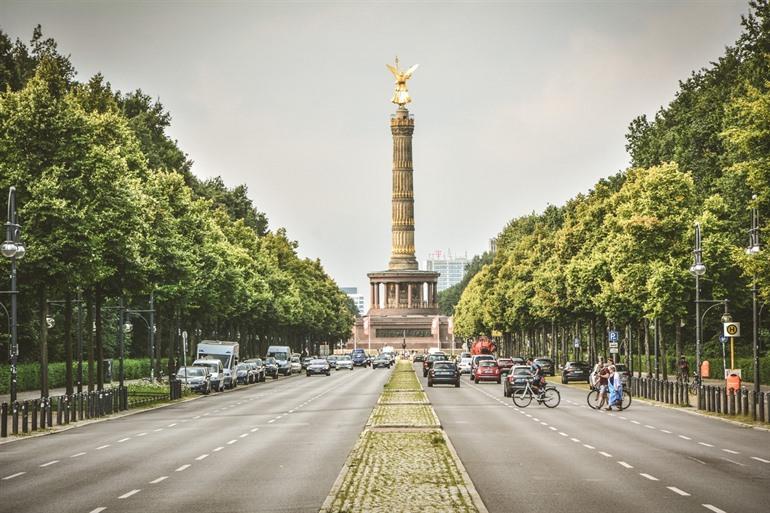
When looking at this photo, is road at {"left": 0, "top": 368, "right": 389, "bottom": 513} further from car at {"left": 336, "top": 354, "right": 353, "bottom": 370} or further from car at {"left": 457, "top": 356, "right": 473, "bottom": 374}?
car at {"left": 336, "top": 354, "right": 353, "bottom": 370}

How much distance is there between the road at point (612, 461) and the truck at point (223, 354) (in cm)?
3507

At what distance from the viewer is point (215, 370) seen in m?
73.8

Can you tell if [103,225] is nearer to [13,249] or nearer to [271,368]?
[13,249]

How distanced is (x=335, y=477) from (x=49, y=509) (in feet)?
18.8

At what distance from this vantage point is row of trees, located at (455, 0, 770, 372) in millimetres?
53469

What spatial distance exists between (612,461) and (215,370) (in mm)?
49948

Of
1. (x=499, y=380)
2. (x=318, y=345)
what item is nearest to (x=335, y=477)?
(x=499, y=380)

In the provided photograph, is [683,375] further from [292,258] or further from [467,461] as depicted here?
[292,258]

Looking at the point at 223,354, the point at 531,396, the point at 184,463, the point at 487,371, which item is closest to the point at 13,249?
the point at 184,463

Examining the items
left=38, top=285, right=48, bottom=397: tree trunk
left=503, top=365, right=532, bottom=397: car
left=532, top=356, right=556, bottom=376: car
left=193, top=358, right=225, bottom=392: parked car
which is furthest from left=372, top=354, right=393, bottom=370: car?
left=38, top=285, right=48, bottom=397: tree trunk

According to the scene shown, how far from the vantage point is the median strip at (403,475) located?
18.2 meters

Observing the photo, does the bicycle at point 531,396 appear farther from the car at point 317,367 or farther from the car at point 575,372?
the car at point 317,367

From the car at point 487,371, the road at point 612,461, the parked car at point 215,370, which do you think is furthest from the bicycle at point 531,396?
the car at point 487,371

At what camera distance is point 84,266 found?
46.2m
